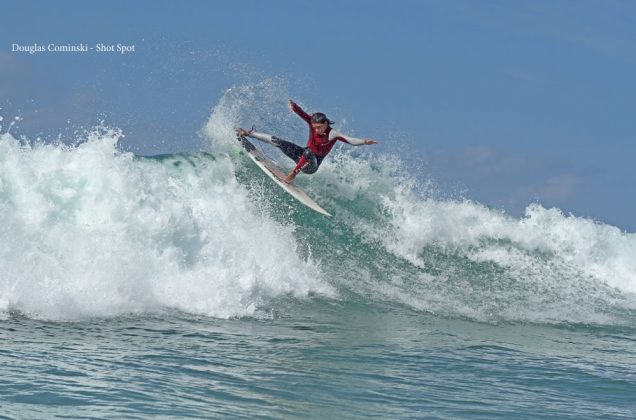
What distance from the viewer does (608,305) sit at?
1536 cm

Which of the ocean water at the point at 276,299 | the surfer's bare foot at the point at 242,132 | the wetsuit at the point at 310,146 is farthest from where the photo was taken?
the surfer's bare foot at the point at 242,132

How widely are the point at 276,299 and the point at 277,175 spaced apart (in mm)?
3701

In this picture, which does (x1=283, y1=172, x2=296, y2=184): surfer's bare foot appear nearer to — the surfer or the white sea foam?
the surfer

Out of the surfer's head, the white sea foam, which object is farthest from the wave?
the surfer's head

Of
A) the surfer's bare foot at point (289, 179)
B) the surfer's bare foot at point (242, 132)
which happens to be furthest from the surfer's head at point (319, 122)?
the surfer's bare foot at point (242, 132)

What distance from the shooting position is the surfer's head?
43.4 feet

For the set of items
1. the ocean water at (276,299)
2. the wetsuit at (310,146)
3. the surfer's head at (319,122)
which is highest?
the surfer's head at (319,122)

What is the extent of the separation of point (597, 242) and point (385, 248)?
7.40 metres

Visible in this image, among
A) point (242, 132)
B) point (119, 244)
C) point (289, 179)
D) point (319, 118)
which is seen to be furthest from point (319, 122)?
point (119, 244)

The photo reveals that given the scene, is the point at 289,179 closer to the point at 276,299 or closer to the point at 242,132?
the point at 242,132

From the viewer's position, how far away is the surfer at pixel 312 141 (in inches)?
513

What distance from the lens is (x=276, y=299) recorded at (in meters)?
11.7

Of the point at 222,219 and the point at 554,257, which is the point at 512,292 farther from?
the point at 222,219

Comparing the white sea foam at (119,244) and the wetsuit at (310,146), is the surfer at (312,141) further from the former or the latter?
Answer: the white sea foam at (119,244)
